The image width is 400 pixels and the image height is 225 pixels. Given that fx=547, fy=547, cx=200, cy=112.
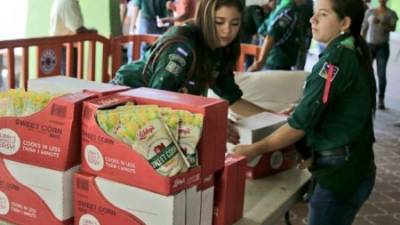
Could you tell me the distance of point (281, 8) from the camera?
13.2 ft

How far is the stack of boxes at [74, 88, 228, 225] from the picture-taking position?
1148mm

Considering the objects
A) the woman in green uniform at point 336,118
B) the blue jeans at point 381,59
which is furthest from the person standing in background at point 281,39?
the blue jeans at point 381,59

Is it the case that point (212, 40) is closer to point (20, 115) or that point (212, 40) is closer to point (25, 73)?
point (20, 115)

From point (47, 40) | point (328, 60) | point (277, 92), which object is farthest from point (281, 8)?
point (328, 60)

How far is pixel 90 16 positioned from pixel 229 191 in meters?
4.33

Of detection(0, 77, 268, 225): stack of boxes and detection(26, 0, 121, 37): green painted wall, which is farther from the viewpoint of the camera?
detection(26, 0, 121, 37): green painted wall

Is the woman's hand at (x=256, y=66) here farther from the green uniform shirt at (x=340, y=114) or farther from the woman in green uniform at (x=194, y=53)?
the green uniform shirt at (x=340, y=114)

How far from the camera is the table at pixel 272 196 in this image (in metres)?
1.49

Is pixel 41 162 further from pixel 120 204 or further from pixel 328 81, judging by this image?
pixel 328 81

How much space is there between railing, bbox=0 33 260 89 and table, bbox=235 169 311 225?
1.29 meters

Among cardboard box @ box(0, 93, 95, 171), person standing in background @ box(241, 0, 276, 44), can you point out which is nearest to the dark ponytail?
cardboard box @ box(0, 93, 95, 171)

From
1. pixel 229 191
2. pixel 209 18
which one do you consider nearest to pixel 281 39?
pixel 209 18

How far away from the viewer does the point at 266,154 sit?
5.73ft

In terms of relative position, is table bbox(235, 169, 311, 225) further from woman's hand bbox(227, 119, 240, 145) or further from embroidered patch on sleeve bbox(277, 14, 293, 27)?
embroidered patch on sleeve bbox(277, 14, 293, 27)
